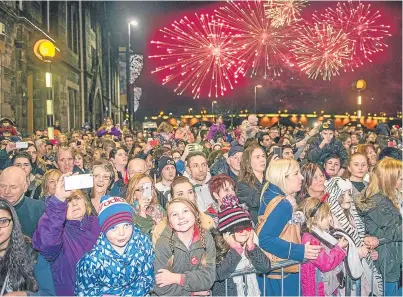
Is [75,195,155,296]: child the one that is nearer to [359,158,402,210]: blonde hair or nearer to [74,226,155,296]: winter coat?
[74,226,155,296]: winter coat

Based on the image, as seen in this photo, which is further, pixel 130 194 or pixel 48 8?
pixel 48 8

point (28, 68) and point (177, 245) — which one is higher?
point (28, 68)

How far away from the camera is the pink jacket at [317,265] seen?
14.2ft

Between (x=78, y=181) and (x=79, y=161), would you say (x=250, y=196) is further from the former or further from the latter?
(x=79, y=161)

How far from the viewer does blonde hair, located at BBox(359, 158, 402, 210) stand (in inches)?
214

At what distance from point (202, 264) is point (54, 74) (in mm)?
20574

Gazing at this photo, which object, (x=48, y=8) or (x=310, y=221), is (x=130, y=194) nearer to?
(x=310, y=221)

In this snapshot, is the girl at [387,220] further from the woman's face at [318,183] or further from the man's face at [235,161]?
the man's face at [235,161]

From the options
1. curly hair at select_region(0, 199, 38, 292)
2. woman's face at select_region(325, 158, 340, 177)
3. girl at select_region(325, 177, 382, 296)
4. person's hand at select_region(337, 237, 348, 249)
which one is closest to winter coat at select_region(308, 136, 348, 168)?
woman's face at select_region(325, 158, 340, 177)

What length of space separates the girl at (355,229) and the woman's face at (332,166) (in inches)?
77.9

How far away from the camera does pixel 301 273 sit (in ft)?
14.9

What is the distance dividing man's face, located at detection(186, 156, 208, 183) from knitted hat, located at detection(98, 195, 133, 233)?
2.84m

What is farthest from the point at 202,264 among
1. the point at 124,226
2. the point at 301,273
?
the point at 301,273

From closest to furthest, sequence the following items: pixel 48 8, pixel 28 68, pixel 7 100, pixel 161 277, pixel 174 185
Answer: pixel 161 277, pixel 174 185, pixel 7 100, pixel 28 68, pixel 48 8
